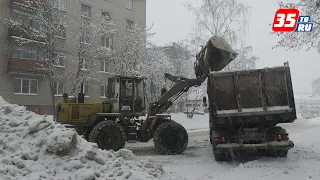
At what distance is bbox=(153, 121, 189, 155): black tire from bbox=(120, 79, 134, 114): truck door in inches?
52.2

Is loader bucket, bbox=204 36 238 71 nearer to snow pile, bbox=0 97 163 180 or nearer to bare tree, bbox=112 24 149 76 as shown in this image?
snow pile, bbox=0 97 163 180

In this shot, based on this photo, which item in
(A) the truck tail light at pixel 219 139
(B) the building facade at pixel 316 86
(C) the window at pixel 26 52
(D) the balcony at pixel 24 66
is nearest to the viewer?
(A) the truck tail light at pixel 219 139

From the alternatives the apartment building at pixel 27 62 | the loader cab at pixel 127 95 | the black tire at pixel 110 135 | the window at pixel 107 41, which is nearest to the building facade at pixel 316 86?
the window at pixel 107 41

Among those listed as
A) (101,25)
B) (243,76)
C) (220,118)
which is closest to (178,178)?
(220,118)

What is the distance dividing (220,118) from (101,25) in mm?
19114

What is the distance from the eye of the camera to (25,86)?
2761cm

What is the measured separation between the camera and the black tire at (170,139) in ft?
35.0

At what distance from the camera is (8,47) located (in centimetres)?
2633

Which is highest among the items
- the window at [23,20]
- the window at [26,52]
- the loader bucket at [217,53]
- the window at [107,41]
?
the window at [23,20]

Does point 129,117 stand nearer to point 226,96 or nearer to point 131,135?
point 131,135

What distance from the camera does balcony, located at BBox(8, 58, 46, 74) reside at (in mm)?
25812

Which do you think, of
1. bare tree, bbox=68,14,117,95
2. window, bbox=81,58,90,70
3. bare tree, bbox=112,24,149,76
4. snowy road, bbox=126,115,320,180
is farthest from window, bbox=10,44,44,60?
snowy road, bbox=126,115,320,180

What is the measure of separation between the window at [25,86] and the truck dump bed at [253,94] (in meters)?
22.3

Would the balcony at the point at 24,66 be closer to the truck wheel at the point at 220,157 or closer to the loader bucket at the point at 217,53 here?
the loader bucket at the point at 217,53
